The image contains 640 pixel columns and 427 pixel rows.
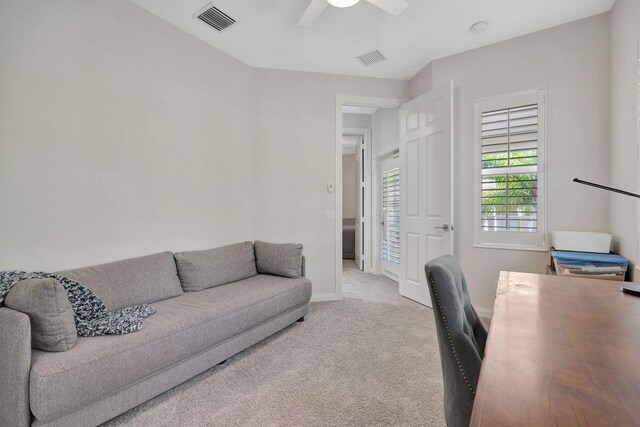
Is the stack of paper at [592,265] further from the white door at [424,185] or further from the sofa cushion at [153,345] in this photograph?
the sofa cushion at [153,345]

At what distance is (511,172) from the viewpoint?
2.86 metres

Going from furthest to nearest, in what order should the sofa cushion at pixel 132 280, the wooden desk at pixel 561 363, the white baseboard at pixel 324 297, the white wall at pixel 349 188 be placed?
the white wall at pixel 349 188, the white baseboard at pixel 324 297, the sofa cushion at pixel 132 280, the wooden desk at pixel 561 363

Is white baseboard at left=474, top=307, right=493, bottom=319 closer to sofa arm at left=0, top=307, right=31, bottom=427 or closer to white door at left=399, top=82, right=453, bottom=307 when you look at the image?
white door at left=399, top=82, right=453, bottom=307

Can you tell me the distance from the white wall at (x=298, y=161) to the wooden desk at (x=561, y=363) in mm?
2521

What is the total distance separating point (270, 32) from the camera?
2.80 m

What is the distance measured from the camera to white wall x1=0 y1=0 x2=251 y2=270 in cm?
181

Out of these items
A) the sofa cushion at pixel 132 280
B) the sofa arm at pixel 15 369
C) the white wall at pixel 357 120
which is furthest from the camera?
the white wall at pixel 357 120

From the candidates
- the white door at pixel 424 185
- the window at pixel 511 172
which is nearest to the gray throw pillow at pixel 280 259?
the white door at pixel 424 185

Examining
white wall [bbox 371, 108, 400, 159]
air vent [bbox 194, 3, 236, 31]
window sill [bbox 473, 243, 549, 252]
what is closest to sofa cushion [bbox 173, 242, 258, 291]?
air vent [bbox 194, 3, 236, 31]

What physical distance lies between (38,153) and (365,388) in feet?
8.12

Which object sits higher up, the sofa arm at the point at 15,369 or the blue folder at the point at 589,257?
the blue folder at the point at 589,257

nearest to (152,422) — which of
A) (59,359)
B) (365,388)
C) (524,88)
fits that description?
(59,359)

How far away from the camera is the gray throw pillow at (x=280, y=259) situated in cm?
292

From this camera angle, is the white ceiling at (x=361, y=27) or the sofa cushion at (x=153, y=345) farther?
the white ceiling at (x=361, y=27)
